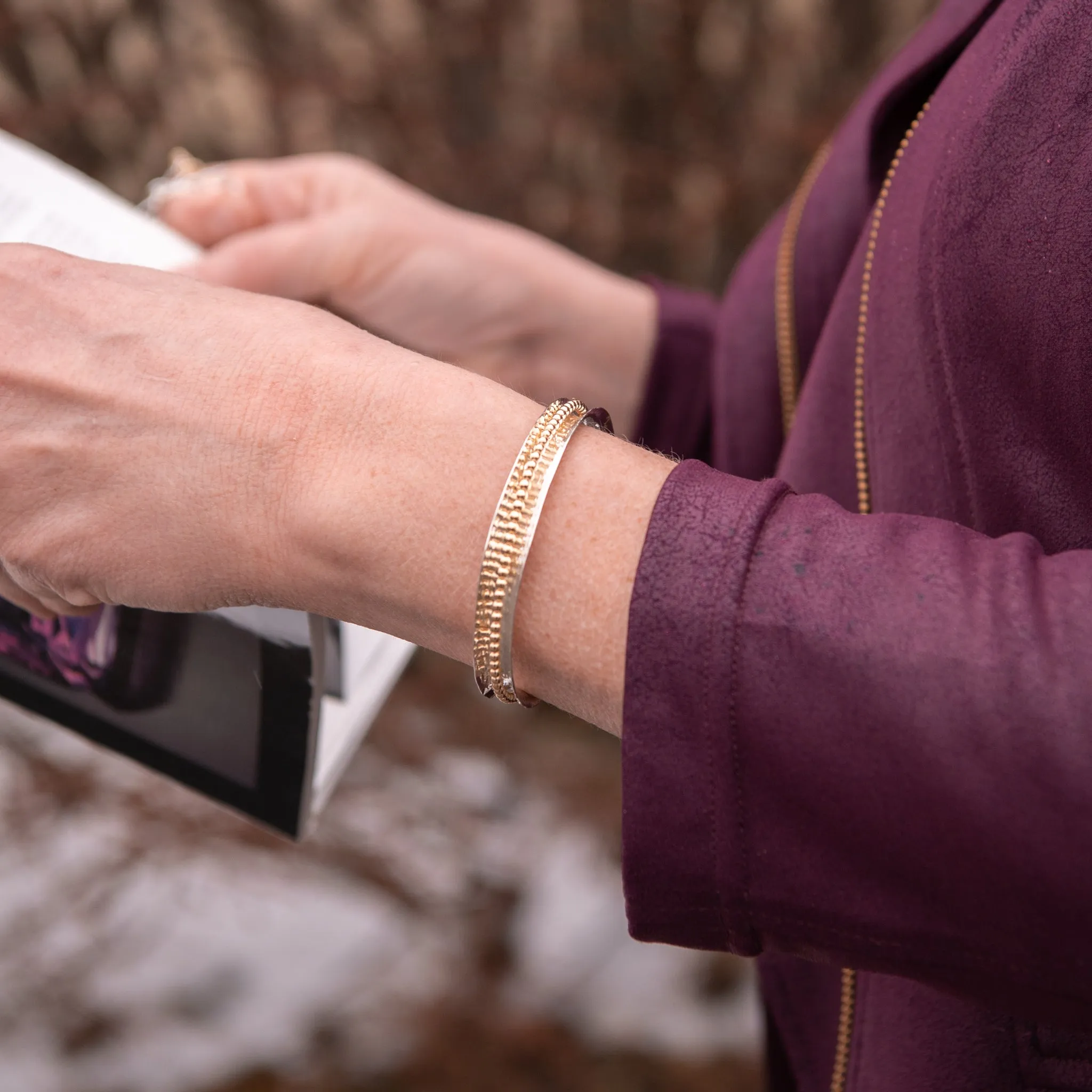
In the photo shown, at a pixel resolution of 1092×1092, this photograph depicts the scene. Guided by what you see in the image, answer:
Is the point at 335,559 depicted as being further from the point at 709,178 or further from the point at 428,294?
the point at 709,178

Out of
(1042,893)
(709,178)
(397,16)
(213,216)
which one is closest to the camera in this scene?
(1042,893)

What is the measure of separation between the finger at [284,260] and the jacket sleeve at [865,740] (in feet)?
1.42

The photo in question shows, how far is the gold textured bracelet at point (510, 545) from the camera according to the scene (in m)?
0.34

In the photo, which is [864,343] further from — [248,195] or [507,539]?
[248,195]

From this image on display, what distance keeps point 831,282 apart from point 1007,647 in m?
0.37

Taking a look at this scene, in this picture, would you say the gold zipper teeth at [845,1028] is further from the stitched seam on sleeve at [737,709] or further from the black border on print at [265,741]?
the black border on print at [265,741]

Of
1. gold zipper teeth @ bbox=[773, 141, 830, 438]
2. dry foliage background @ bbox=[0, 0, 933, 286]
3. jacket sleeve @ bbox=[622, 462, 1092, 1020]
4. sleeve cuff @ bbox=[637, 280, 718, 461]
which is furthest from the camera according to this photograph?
dry foliage background @ bbox=[0, 0, 933, 286]

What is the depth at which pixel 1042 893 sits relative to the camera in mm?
299

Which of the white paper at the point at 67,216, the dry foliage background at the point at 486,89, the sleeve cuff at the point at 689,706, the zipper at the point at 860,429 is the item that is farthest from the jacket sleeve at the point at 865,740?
the dry foliage background at the point at 486,89

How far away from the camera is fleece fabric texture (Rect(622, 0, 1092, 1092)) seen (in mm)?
302

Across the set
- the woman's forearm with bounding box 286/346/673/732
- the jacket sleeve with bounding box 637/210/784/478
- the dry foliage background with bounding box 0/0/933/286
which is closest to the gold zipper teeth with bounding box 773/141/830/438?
the jacket sleeve with bounding box 637/210/784/478

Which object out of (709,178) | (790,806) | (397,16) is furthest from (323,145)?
(790,806)

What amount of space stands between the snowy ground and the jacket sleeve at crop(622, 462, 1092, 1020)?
0.44 meters

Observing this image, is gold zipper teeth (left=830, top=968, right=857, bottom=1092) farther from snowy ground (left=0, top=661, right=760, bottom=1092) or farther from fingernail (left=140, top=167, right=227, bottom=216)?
fingernail (left=140, top=167, right=227, bottom=216)
